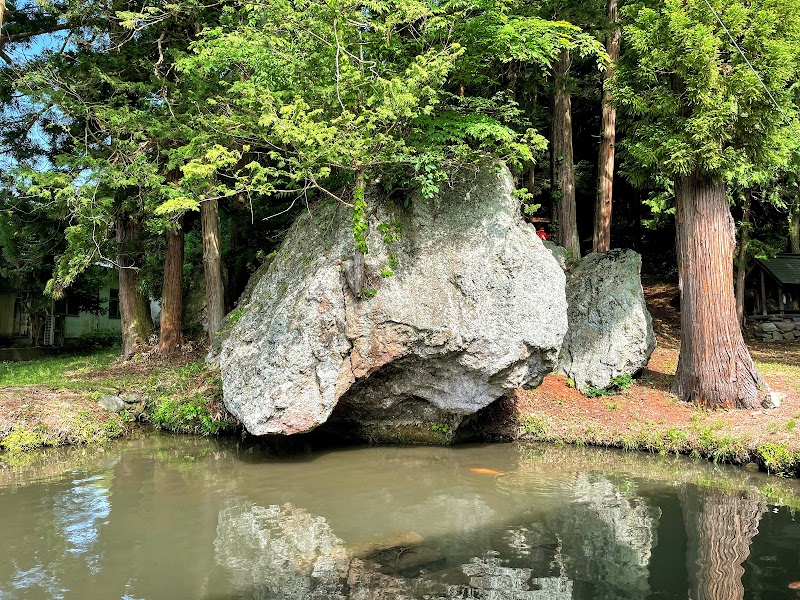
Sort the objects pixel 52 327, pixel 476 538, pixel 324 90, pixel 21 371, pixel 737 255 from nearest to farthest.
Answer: pixel 476 538, pixel 324 90, pixel 21 371, pixel 737 255, pixel 52 327

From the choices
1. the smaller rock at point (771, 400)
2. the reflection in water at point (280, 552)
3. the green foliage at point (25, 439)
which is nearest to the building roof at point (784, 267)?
the smaller rock at point (771, 400)

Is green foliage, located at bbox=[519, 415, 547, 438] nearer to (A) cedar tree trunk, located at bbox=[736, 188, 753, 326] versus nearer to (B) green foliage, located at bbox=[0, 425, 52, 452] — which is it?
(B) green foliage, located at bbox=[0, 425, 52, 452]

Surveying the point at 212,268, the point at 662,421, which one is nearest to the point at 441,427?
the point at 662,421

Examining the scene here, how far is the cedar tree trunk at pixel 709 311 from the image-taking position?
998cm

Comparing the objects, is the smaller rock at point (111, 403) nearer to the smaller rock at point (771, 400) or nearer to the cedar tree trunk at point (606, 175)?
the cedar tree trunk at point (606, 175)

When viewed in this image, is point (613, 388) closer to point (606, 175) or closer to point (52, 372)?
point (606, 175)

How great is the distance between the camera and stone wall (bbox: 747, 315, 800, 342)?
1775 cm

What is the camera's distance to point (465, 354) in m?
8.98

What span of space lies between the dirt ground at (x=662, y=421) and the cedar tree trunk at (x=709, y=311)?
1.17 ft

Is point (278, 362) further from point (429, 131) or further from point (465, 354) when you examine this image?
point (429, 131)

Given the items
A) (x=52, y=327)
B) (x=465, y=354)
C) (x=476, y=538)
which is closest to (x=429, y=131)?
(x=465, y=354)

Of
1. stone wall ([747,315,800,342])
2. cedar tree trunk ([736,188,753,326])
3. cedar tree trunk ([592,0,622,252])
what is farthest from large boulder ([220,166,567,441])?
stone wall ([747,315,800,342])

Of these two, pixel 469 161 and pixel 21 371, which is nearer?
pixel 469 161

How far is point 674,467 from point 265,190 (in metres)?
7.21
